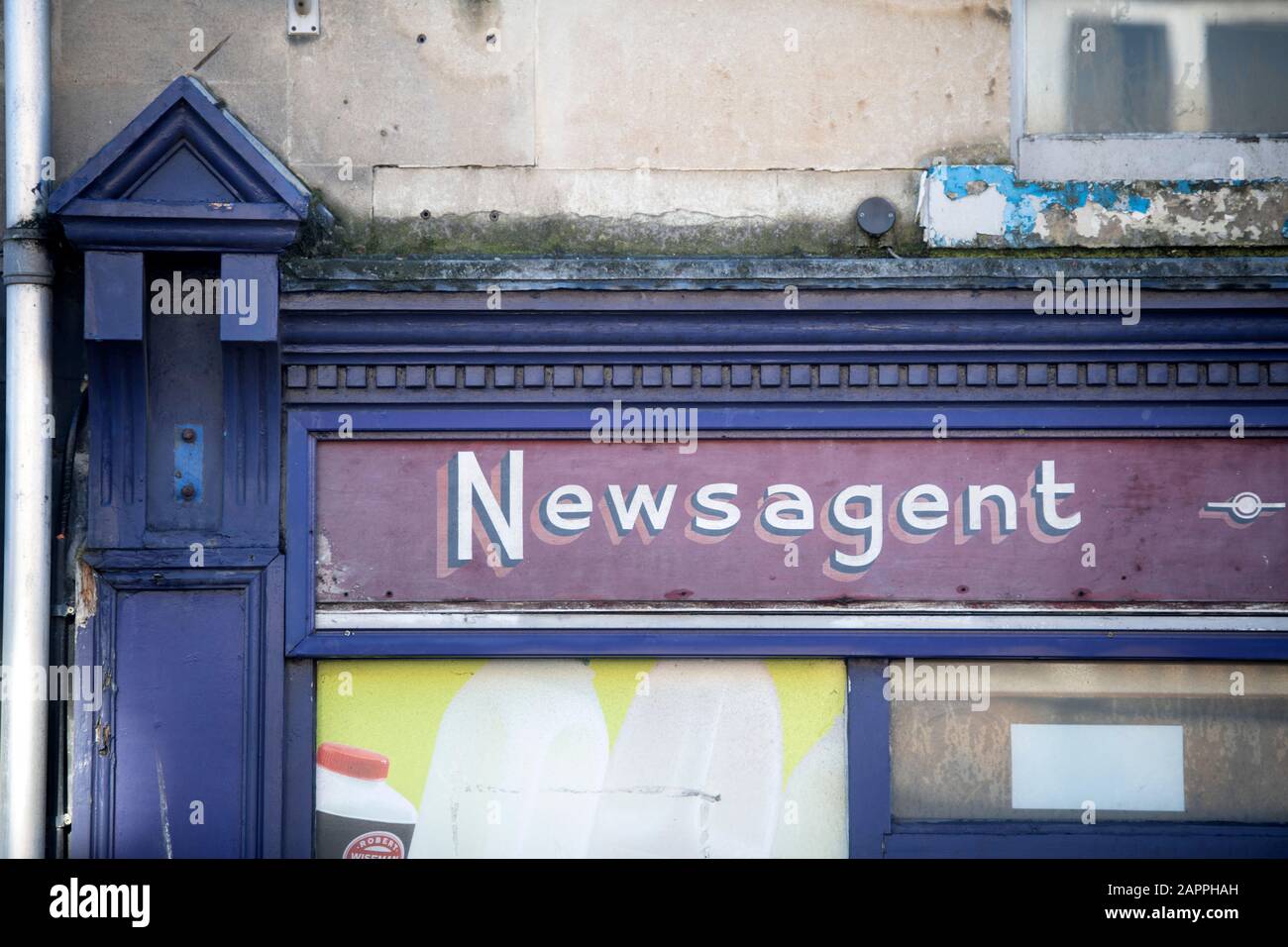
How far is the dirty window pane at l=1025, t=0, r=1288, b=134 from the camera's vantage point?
15.9 feet

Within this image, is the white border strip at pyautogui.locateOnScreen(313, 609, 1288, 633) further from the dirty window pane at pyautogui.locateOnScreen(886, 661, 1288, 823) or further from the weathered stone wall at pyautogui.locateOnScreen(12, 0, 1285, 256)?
the weathered stone wall at pyautogui.locateOnScreen(12, 0, 1285, 256)

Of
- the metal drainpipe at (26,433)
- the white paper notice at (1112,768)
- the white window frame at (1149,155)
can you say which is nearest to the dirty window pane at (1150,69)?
the white window frame at (1149,155)

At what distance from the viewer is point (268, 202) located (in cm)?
450

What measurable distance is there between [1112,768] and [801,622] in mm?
1333

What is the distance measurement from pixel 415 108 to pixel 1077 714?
3.50 m

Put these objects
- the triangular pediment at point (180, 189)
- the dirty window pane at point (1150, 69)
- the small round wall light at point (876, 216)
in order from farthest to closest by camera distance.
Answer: the dirty window pane at point (1150, 69), the small round wall light at point (876, 216), the triangular pediment at point (180, 189)

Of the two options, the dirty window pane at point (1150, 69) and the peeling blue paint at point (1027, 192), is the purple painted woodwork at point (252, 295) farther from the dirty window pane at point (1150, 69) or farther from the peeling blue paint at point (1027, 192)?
the dirty window pane at point (1150, 69)

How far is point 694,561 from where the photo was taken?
4.65 metres

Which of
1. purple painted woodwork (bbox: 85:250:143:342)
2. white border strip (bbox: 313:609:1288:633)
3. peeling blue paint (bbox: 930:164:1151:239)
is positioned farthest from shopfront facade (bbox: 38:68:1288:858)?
peeling blue paint (bbox: 930:164:1151:239)

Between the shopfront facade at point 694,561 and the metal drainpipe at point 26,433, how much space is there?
171mm

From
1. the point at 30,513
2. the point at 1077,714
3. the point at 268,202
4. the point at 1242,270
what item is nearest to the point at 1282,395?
the point at 1242,270

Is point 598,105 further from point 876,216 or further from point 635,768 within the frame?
point 635,768

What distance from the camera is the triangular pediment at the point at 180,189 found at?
4.44 meters

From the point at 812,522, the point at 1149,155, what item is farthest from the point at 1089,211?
the point at 812,522
